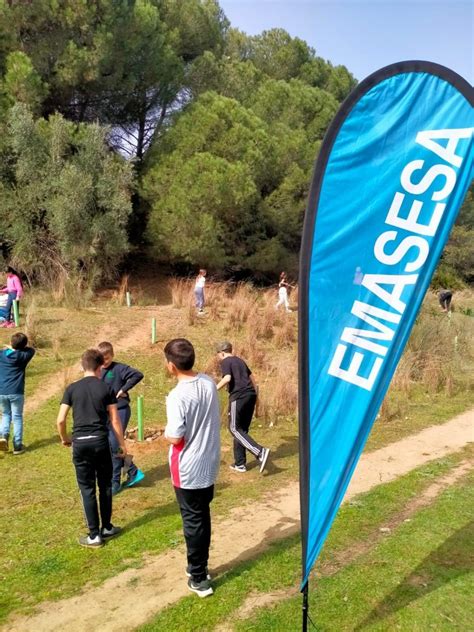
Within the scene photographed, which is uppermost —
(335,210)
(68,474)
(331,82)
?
(331,82)

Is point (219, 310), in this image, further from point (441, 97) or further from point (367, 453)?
point (441, 97)

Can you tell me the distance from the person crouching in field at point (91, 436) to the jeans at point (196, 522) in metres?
1.15

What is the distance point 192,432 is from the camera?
431 centimetres

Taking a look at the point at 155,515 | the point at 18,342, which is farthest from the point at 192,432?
the point at 18,342

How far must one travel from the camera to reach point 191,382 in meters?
4.33

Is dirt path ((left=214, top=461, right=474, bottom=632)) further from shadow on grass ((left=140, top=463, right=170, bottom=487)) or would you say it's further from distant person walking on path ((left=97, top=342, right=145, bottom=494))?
shadow on grass ((left=140, top=463, right=170, bottom=487))

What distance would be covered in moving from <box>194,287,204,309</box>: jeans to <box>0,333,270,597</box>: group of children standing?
9.38 metres

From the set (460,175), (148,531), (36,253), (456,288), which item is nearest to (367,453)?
(148,531)

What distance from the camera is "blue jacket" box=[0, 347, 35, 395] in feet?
26.8

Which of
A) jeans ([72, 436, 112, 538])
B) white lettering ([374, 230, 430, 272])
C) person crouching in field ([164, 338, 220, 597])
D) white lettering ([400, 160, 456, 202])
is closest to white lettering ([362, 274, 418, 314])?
white lettering ([374, 230, 430, 272])

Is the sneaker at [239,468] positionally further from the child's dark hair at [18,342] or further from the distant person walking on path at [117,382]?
the child's dark hair at [18,342]

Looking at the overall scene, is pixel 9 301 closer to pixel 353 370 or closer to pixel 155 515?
pixel 155 515

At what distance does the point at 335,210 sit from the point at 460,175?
0.86 metres

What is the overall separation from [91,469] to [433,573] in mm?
2999
